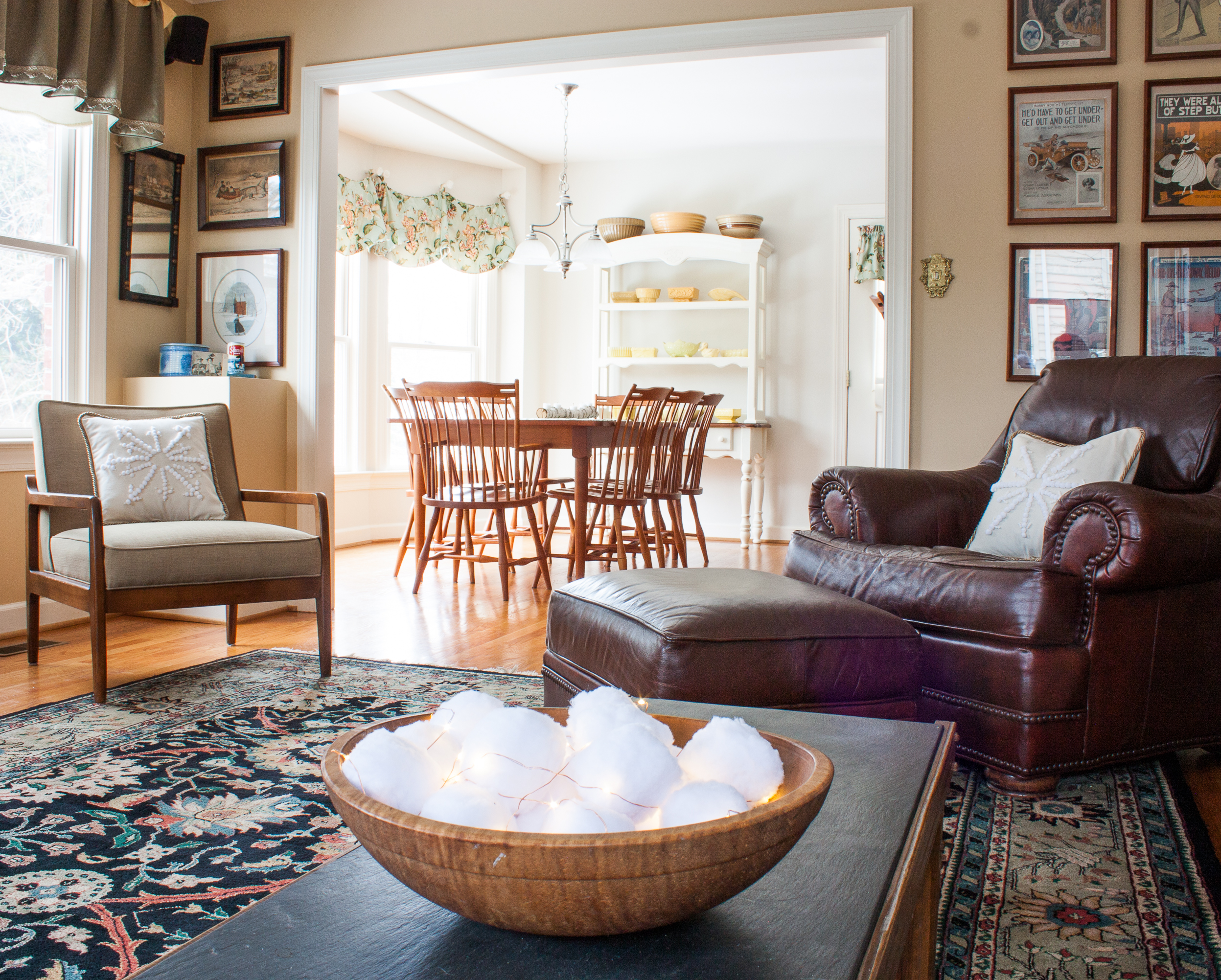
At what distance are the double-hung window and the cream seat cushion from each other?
0.99 metres

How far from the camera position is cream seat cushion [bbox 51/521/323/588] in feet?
8.77

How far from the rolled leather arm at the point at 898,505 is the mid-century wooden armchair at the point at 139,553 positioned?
1502 mm

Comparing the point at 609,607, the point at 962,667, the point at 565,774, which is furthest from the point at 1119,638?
the point at 565,774

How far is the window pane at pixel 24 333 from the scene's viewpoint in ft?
11.7

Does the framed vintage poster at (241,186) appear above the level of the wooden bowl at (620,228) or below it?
below

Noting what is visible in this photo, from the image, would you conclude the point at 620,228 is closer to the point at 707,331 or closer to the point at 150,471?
the point at 707,331

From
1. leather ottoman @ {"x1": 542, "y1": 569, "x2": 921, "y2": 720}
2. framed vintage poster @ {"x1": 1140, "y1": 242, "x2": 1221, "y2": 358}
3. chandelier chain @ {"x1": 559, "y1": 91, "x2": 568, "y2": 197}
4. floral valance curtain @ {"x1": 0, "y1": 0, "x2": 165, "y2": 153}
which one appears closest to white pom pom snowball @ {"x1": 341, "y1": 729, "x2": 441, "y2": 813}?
leather ottoman @ {"x1": 542, "y1": 569, "x2": 921, "y2": 720}

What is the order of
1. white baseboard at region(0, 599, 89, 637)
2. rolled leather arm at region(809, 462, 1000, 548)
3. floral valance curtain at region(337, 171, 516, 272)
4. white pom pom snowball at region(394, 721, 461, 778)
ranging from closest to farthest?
1. white pom pom snowball at region(394, 721, 461, 778)
2. rolled leather arm at region(809, 462, 1000, 548)
3. white baseboard at region(0, 599, 89, 637)
4. floral valance curtain at region(337, 171, 516, 272)

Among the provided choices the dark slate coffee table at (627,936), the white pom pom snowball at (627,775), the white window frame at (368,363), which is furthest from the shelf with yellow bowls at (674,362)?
the white pom pom snowball at (627,775)

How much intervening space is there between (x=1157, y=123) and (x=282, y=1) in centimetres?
338

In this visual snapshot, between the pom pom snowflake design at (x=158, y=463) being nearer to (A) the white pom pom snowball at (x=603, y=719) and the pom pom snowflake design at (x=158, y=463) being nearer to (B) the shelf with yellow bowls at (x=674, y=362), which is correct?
(A) the white pom pom snowball at (x=603, y=719)

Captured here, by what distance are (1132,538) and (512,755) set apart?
5.48 feet

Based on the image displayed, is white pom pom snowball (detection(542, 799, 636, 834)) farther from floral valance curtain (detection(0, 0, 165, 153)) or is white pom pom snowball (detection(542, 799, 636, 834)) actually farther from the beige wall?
floral valance curtain (detection(0, 0, 165, 153))

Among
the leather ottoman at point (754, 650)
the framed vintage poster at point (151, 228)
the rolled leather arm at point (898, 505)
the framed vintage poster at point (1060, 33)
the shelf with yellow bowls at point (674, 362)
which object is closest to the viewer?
the leather ottoman at point (754, 650)
